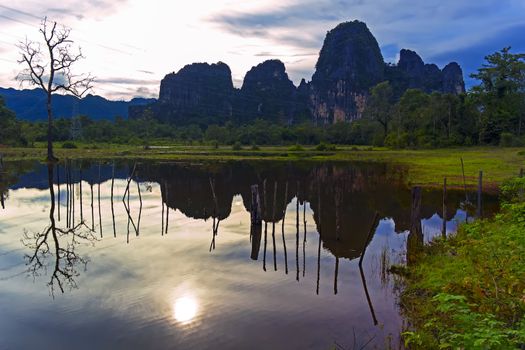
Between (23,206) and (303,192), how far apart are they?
58.2 ft

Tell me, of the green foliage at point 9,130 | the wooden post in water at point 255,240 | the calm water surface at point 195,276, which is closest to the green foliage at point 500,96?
the calm water surface at point 195,276

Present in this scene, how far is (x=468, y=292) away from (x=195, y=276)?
277 inches

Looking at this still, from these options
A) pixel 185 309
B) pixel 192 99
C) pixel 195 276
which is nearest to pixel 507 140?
pixel 195 276

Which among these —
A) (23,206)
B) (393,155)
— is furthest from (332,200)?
(393,155)

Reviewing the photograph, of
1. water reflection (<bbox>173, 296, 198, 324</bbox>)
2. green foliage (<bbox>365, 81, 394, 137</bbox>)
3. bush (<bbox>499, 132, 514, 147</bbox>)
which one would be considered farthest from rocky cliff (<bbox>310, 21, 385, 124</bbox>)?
water reflection (<bbox>173, 296, 198, 324</bbox>)

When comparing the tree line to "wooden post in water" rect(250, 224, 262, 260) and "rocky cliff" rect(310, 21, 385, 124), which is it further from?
"rocky cliff" rect(310, 21, 385, 124)

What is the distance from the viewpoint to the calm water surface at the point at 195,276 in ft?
27.7

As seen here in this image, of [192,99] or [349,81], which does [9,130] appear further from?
[349,81]

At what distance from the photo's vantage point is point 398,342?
814cm

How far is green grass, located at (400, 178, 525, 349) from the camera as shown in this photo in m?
6.05

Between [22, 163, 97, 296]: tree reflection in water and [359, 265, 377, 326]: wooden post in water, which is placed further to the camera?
[22, 163, 97, 296]: tree reflection in water

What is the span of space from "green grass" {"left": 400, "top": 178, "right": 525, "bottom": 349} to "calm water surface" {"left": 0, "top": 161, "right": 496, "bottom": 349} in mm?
683

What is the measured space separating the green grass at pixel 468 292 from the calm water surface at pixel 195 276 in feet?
2.24

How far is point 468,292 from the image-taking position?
8.73m
